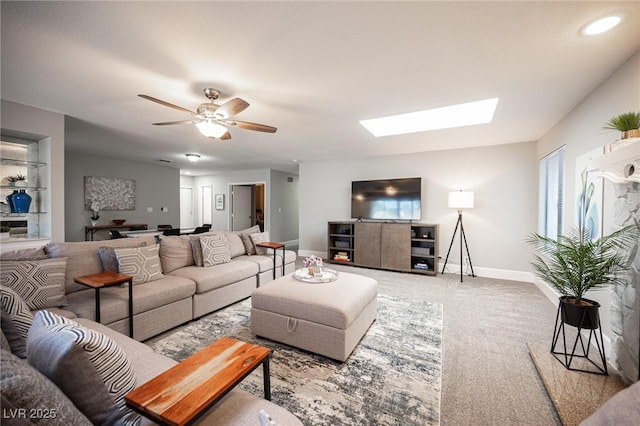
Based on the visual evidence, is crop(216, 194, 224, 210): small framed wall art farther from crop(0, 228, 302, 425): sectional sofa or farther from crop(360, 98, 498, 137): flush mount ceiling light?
crop(360, 98, 498, 137): flush mount ceiling light

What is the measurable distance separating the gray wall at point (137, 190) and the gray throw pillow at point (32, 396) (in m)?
6.59

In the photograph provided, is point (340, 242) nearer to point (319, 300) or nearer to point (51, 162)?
point (319, 300)

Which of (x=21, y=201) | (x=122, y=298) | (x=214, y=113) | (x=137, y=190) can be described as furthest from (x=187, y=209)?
(x=214, y=113)

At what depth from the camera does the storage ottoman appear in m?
2.10

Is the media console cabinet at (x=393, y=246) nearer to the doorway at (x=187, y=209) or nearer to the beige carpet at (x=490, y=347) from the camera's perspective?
the beige carpet at (x=490, y=347)

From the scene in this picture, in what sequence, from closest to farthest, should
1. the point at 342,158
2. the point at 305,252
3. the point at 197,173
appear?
1. the point at 342,158
2. the point at 305,252
3. the point at 197,173

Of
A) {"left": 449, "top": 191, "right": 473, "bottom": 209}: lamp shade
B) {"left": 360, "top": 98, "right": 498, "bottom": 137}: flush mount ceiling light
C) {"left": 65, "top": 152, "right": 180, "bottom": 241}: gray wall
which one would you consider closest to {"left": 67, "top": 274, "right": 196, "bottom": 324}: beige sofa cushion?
{"left": 360, "top": 98, "right": 498, "bottom": 137}: flush mount ceiling light

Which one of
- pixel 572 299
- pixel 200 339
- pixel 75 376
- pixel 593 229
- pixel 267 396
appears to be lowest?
pixel 200 339

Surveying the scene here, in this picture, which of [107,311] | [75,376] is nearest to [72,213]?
[107,311]

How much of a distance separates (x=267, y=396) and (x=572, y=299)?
2.39 meters

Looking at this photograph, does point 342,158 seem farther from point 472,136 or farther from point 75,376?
point 75,376

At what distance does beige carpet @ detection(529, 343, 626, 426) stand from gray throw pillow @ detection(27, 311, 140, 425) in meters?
2.26

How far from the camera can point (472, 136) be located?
13.2ft

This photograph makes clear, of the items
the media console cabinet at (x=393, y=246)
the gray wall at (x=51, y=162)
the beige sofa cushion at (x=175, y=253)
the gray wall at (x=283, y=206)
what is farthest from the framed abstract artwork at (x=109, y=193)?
the media console cabinet at (x=393, y=246)
